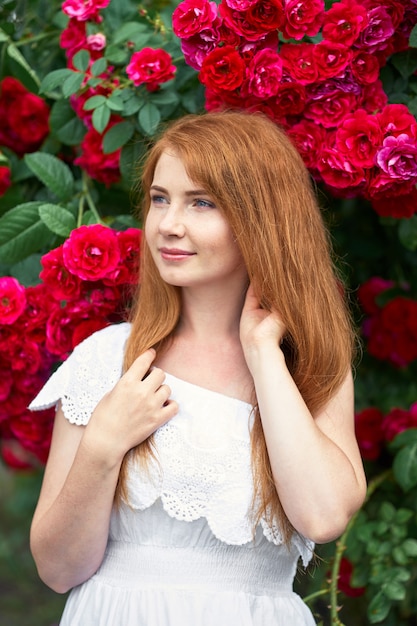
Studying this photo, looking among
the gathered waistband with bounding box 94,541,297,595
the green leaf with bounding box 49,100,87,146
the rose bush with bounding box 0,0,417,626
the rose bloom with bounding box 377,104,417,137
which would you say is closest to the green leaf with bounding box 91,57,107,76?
the rose bush with bounding box 0,0,417,626

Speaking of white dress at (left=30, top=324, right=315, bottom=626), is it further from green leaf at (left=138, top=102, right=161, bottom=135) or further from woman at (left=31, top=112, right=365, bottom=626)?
green leaf at (left=138, top=102, right=161, bottom=135)

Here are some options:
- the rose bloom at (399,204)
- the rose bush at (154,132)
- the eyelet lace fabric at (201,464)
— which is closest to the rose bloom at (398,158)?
the rose bush at (154,132)

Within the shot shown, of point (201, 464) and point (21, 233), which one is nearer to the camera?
point (201, 464)

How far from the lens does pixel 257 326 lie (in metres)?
1.80

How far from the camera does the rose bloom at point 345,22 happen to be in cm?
197

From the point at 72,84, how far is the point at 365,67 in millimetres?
726

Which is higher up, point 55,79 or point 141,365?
point 55,79

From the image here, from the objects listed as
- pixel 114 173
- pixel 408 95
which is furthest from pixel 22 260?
pixel 408 95

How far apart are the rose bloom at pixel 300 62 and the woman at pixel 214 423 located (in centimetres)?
18

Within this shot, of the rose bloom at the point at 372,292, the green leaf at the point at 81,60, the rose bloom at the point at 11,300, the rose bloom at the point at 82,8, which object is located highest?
the rose bloom at the point at 82,8

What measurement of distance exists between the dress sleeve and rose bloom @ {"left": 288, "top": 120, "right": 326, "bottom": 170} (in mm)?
611

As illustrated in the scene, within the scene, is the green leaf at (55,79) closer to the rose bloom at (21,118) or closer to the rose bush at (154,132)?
the rose bush at (154,132)

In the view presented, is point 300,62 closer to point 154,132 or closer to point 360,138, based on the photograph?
point 360,138

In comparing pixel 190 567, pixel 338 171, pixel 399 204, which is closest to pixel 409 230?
pixel 399 204
